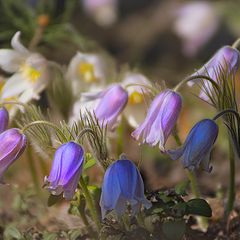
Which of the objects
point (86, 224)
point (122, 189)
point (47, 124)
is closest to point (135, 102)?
point (86, 224)

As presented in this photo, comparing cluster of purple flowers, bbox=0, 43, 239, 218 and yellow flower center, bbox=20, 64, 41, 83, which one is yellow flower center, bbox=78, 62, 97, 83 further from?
cluster of purple flowers, bbox=0, 43, 239, 218

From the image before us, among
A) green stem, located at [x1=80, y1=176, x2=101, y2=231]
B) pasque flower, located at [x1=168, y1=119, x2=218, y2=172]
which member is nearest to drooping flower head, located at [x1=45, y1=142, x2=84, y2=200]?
green stem, located at [x1=80, y1=176, x2=101, y2=231]

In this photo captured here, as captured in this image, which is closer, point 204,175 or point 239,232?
point 239,232

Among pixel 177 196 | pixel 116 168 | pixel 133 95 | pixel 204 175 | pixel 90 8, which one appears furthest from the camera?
pixel 90 8

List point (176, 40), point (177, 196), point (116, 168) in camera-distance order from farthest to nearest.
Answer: point (176, 40), point (177, 196), point (116, 168)

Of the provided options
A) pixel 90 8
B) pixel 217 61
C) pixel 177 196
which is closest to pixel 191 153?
pixel 177 196

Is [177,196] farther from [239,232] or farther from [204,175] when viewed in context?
[204,175]

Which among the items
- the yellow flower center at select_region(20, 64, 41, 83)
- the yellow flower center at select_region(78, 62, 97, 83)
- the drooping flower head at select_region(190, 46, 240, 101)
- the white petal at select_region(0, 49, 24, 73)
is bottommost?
the yellow flower center at select_region(78, 62, 97, 83)
